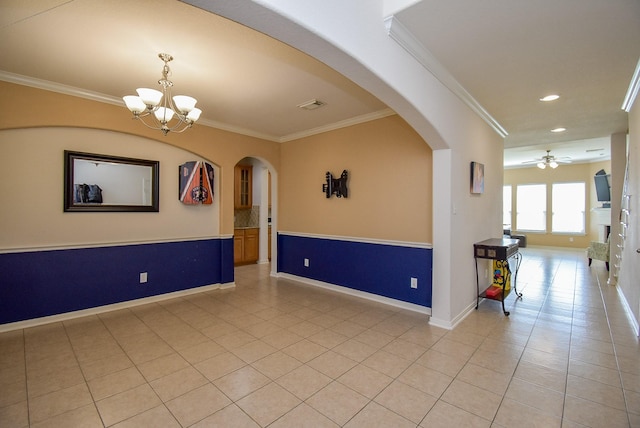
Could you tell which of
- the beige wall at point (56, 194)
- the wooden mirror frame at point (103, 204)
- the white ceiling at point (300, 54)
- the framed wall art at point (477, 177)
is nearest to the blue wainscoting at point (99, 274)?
the beige wall at point (56, 194)

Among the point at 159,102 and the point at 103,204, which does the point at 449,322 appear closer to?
the point at 159,102

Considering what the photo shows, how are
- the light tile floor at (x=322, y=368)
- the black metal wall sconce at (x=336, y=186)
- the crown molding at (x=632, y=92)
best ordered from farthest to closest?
1. the black metal wall sconce at (x=336, y=186)
2. the crown molding at (x=632, y=92)
3. the light tile floor at (x=322, y=368)

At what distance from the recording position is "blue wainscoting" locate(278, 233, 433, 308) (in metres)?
3.65

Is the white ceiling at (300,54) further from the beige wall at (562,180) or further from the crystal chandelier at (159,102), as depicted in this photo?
the beige wall at (562,180)

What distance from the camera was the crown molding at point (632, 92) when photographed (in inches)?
110

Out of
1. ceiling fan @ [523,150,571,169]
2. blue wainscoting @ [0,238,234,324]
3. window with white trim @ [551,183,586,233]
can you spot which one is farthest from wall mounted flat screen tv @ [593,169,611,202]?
blue wainscoting @ [0,238,234,324]

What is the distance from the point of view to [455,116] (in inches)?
125

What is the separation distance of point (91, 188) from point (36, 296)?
4.21ft

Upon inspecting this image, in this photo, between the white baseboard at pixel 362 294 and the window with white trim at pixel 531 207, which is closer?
the white baseboard at pixel 362 294

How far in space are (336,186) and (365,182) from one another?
0.51 metres

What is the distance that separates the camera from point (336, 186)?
4.53 m

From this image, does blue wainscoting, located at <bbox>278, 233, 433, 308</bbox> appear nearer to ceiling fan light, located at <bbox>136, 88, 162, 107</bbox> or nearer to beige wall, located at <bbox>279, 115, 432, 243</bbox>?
beige wall, located at <bbox>279, 115, 432, 243</bbox>

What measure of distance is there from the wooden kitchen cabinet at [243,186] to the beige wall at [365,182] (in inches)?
61.2

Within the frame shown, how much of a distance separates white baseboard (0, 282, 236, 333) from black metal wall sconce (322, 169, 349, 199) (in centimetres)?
219
